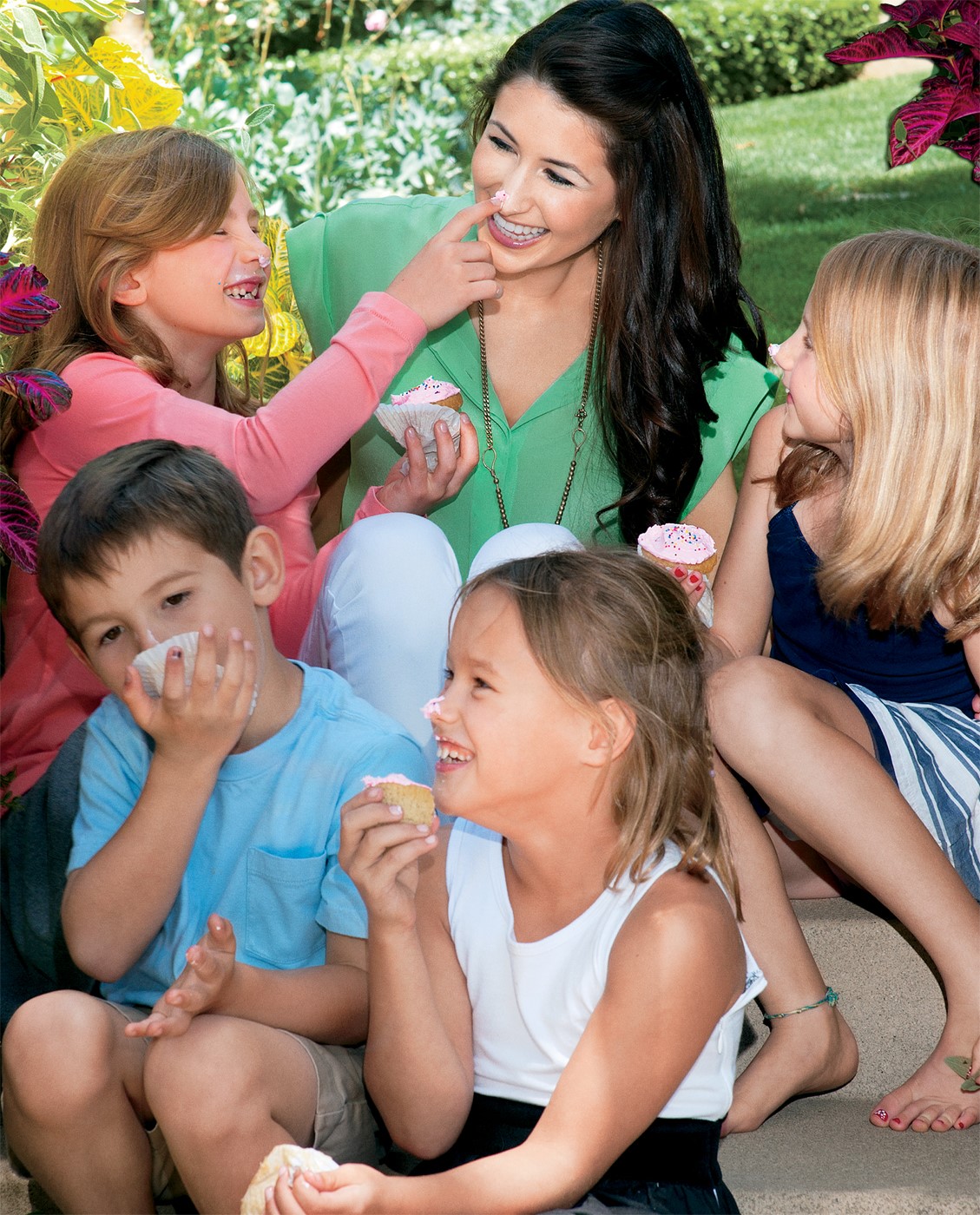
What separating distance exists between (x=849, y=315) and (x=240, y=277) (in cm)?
121

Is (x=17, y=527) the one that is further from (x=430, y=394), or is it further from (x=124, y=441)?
(x=430, y=394)

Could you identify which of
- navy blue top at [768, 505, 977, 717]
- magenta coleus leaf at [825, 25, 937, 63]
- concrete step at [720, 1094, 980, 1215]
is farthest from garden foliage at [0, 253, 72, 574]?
magenta coleus leaf at [825, 25, 937, 63]

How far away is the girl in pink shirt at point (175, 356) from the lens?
8.57ft

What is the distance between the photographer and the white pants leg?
2.46 metres

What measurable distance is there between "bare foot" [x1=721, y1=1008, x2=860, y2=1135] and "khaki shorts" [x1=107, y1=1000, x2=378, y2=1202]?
568 millimetres

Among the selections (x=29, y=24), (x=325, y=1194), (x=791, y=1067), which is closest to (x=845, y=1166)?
(x=791, y=1067)

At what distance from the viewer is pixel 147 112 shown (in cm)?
360

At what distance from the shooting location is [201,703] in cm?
198

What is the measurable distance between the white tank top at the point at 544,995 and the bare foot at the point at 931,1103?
1.17ft

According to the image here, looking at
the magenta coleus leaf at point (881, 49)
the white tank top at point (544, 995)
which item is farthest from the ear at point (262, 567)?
the magenta coleus leaf at point (881, 49)

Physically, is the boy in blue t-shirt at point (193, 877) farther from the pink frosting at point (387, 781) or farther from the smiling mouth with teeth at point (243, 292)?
the smiling mouth with teeth at point (243, 292)

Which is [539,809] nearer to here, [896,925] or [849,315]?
[896,925]

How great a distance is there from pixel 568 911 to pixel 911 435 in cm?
113

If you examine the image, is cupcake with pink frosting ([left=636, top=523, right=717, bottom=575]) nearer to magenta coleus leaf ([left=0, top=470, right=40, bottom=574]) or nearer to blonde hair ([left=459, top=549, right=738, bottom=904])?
blonde hair ([left=459, top=549, right=738, bottom=904])
